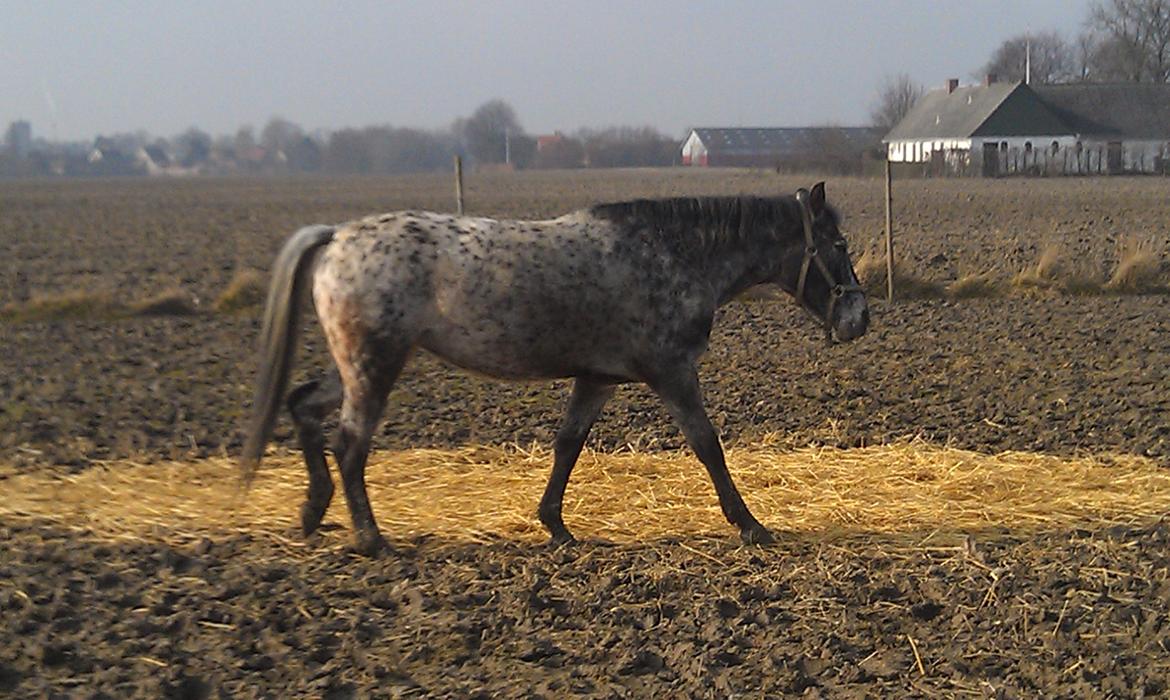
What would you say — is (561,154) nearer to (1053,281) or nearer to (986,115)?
(986,115)

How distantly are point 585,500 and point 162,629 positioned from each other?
8.44 feet

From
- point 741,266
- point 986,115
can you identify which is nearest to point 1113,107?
point 986,115

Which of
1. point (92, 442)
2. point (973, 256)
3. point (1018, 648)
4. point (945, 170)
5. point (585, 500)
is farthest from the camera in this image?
point (945, 170)

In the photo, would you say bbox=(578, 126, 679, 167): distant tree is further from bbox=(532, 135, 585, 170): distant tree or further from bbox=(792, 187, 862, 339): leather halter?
bbox=(792, 187, 862, 339): leather halter

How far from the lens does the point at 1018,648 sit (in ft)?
15.2

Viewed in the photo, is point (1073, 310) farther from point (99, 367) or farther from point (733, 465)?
point (99, 367)

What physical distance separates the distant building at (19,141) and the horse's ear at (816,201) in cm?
9858

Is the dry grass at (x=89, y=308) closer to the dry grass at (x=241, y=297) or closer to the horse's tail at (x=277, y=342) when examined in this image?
the dry grass at (x=241, y=297)

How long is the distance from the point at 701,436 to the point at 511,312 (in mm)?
1124

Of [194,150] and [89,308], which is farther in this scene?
[194,150]

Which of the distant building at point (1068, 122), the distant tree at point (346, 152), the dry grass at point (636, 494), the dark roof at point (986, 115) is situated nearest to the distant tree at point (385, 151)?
the distant tree at point (346, 152)

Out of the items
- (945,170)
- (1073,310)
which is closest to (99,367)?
(1073,310)

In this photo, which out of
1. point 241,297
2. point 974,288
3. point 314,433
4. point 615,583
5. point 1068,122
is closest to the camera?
point 615,583

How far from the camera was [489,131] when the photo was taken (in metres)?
89.1
